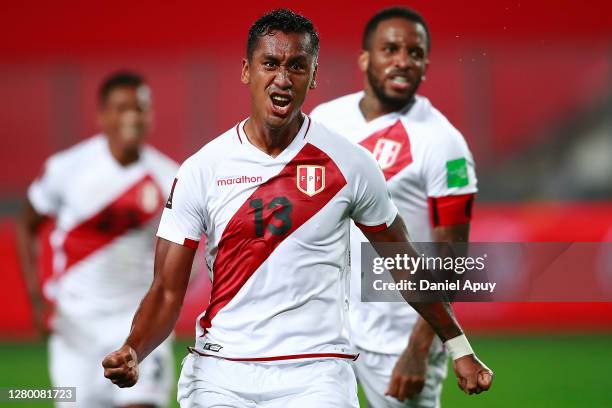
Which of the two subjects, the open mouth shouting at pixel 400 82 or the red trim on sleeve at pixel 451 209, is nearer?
the red trim on sleeve at pixel 451 209

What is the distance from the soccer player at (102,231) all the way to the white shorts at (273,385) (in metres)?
2.20


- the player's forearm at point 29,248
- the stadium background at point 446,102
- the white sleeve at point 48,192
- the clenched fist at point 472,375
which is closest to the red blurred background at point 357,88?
the stadium background at point 446,102

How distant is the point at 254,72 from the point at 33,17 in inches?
400

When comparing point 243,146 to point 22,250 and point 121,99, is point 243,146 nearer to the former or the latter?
point 121,99

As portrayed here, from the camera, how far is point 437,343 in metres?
5.23

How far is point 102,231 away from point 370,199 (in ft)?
9.00

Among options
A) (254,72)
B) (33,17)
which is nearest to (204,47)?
(33,17)

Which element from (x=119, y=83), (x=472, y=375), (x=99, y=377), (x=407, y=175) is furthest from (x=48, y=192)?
(x=472, y=375)

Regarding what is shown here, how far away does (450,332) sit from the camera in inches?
167

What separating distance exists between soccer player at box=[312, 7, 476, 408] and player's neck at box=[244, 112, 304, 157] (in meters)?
0.97

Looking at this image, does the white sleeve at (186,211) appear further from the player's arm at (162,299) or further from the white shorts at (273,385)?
the white shorts at (273,385)

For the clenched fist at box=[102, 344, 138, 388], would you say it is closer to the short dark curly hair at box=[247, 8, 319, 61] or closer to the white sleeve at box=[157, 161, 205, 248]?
the white sleeve at box=[157, 161, 205, 248]

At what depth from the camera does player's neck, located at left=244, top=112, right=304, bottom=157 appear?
405 centimetres

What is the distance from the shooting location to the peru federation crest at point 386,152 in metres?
5.09
